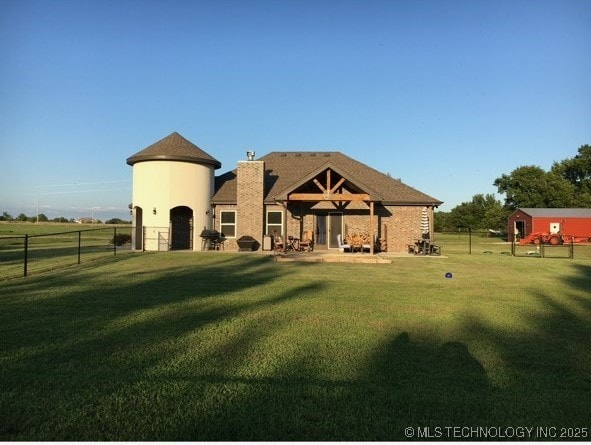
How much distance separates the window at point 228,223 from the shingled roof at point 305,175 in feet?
2.52

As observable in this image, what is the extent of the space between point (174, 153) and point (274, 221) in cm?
691

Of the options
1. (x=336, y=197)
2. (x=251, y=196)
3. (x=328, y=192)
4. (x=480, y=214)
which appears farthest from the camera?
(x=480, y=214)

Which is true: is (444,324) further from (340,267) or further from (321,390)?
(340,267)

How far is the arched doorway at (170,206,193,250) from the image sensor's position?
25.3m

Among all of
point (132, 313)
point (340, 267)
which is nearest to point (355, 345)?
point (132, 313)

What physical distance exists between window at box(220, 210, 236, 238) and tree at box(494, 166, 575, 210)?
55147 millimetres

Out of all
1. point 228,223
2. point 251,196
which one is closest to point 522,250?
point 251,196

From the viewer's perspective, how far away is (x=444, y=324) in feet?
23.2

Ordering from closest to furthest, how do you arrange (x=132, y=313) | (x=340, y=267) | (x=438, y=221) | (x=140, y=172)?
A: (x=132, y=313), (x=340, y=267), (x=140, y=172), (x=438, y=221)

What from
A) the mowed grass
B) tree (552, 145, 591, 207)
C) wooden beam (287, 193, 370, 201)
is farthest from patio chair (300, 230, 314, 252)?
tree (552, 145, 591, 207)

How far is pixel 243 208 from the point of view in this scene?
2444 cm

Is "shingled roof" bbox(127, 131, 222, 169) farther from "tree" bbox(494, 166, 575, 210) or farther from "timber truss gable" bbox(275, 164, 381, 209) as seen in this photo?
"tree" bbox(494, 166, 575, 210)

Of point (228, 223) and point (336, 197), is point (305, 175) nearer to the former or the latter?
point (336, 197)

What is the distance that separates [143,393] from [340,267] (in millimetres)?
→ 12601
